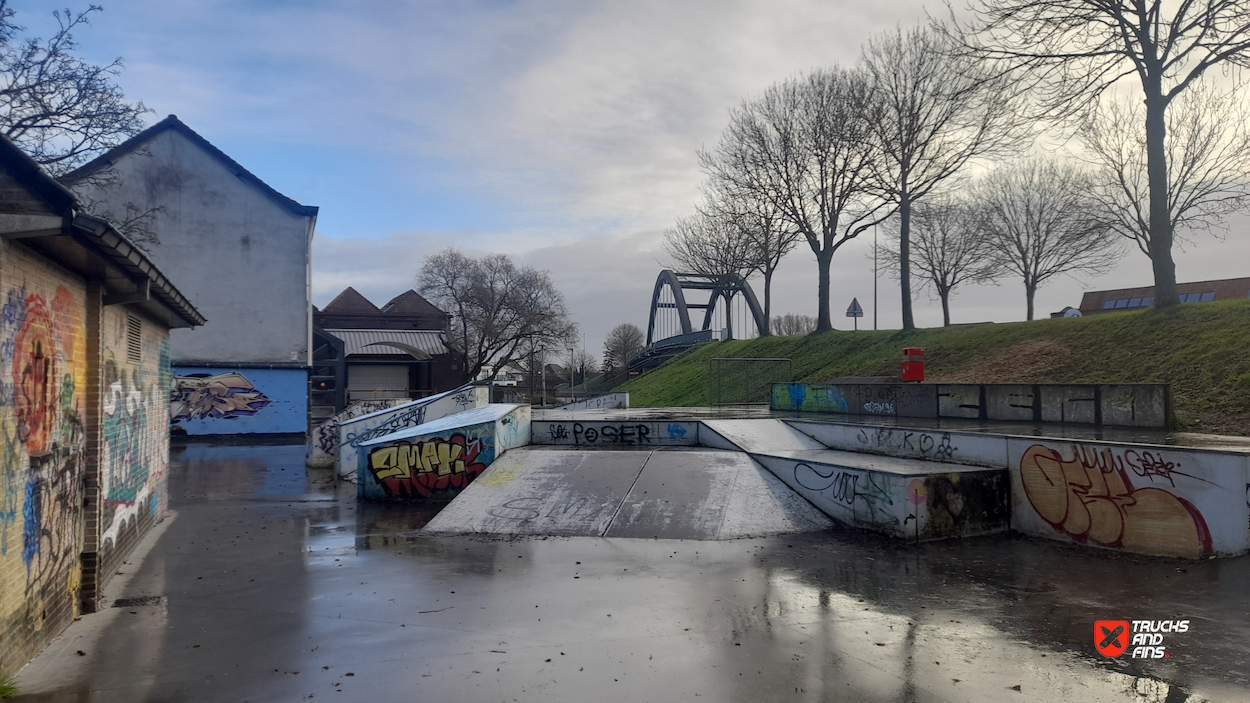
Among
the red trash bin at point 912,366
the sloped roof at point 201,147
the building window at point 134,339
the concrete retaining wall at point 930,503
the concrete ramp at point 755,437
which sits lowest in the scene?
the concrete retaining wall at point 930,503

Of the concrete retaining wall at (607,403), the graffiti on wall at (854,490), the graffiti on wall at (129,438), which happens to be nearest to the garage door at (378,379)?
the concrete retaining wall at (607,403)

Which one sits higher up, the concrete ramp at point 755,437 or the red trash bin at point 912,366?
the red trash bin at point 912,366

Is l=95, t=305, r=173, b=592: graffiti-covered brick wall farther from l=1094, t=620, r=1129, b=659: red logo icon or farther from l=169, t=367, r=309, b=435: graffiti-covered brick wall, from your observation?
l=169, t=367, r=309, b=435: graffiti-covered brick wall

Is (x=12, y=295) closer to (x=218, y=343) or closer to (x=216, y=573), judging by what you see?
(x=216, y=573)

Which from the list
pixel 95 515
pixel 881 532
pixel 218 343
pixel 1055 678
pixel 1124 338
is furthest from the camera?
pixel 218 343

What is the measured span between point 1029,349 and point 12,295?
69.7 feet

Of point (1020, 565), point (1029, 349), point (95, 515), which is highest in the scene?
point (1029, 349)

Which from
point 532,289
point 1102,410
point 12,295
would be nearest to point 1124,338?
point 1102,410

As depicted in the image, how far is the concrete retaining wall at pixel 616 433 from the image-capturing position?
15.4 meters

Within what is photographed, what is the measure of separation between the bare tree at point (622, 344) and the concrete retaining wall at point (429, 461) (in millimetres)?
64484

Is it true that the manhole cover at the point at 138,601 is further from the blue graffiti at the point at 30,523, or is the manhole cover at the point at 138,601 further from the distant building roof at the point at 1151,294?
the distant building roof at the point at 1151,294

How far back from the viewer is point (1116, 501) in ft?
28.7

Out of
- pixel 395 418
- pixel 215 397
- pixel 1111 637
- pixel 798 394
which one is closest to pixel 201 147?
pixel 215 397

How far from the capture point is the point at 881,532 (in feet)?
33.8
